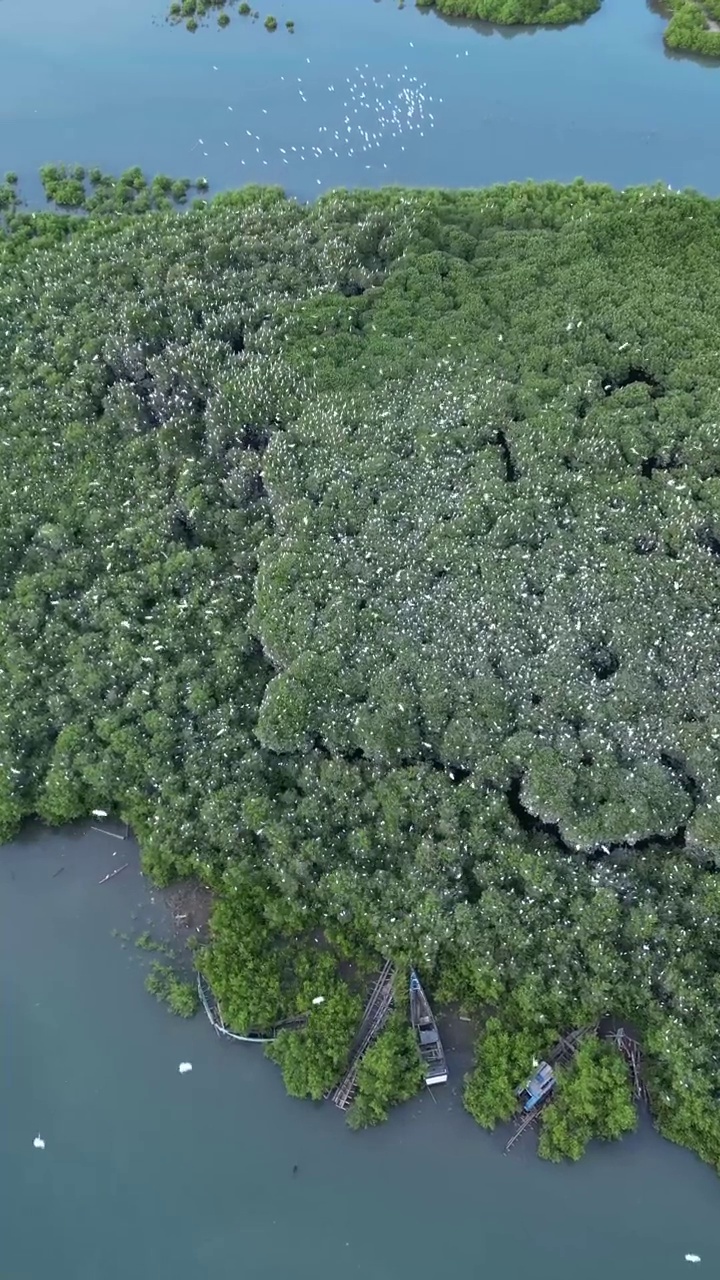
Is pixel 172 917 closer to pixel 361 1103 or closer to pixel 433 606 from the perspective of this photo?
pixel 361 1103

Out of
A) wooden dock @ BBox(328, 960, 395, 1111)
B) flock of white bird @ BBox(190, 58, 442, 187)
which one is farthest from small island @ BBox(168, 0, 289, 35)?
wooden dock @ BBox(328, 960, 395, 1111)

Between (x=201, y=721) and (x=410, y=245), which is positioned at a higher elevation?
(x=410, y=245)

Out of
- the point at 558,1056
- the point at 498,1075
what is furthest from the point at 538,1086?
the point at 498,1075

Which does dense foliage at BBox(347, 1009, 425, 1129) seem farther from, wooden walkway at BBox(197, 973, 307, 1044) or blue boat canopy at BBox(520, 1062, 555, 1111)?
blue boat canopy at BBox(520, 1062, 555, 1111)

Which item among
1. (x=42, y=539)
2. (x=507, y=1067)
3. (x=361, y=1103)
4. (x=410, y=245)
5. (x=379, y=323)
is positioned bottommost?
(x=361, y=1103)

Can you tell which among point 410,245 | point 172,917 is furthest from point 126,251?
point 172,917

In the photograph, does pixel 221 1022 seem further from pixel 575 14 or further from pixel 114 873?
pixel 575 14

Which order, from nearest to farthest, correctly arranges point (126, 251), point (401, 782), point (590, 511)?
point (401, 782), point (590, 511), point (126, 251)

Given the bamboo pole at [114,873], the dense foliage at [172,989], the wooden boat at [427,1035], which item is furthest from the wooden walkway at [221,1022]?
the bamboo pole at [114,873]
